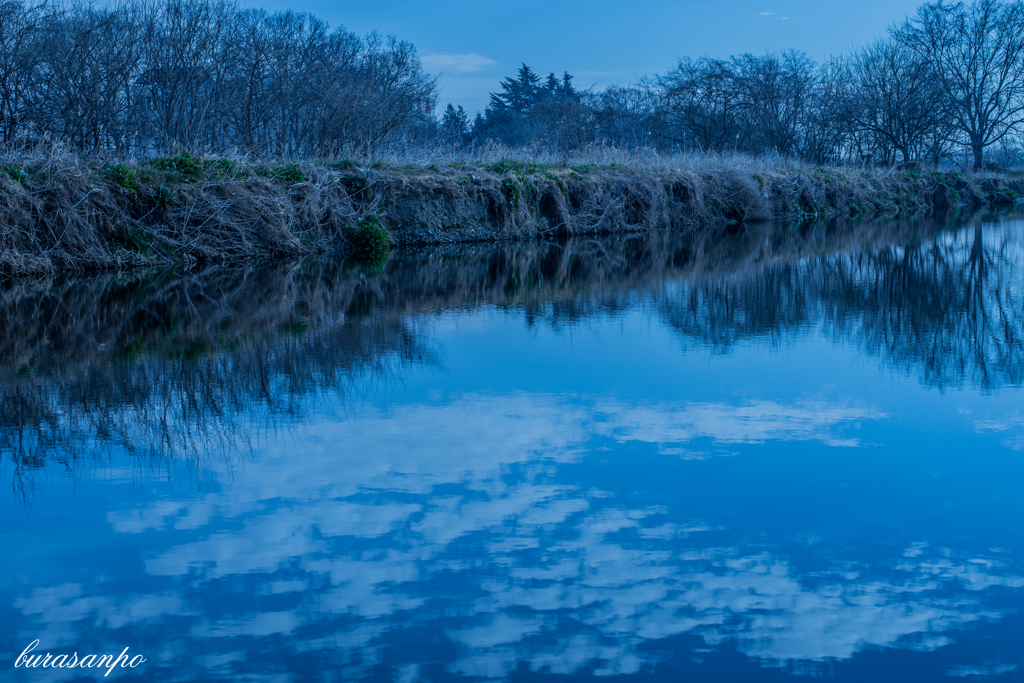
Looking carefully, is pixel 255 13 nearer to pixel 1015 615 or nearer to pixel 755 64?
pixel 755 64

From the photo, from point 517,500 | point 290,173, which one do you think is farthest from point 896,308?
point 290,173

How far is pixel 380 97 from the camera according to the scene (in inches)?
1161

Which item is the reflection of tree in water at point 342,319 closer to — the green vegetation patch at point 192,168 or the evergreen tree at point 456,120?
the green vegetation patch at point 192,168

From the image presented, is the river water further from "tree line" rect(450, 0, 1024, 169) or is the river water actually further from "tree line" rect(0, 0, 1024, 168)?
"tree line" rect(450, 0, 1024, 169)

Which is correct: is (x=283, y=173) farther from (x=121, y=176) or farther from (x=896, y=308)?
(x=896, y=308)

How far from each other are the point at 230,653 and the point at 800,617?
1936mm

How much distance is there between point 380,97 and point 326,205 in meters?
12.3

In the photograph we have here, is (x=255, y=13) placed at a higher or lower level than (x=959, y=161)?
higher

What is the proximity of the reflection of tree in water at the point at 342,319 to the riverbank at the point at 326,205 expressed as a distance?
59.7 inches

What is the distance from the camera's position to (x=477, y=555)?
11.5 feet

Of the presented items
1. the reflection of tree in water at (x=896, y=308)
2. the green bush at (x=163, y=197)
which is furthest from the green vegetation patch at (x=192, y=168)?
the reflection of tree in water at (x=896, y=308)

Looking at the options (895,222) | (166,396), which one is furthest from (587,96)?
(166,396)

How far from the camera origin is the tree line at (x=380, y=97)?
20.5 m

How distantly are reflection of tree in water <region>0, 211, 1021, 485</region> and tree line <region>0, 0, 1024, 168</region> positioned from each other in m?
6.18
